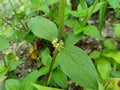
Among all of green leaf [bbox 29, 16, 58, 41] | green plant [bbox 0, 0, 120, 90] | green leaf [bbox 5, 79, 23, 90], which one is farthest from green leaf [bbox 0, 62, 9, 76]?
green leaf [bbox 29, 16, 58, 41]

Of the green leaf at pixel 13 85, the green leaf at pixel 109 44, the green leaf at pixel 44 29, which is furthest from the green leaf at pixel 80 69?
the green leaf at pixel 109 44

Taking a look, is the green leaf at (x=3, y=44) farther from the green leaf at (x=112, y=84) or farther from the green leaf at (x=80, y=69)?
the green leaf at (x=112, y=84)

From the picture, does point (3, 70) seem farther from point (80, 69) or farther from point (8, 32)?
point (80, 69)

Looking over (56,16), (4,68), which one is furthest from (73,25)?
(4,68)

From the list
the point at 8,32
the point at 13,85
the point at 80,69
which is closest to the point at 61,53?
the point at 80,69

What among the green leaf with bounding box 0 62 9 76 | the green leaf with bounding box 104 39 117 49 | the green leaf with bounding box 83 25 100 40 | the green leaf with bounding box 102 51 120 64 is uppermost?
the green leaf with bounding box 83 25 100 40

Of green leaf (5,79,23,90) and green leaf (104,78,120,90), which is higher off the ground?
green leaf (5,79,23,90)

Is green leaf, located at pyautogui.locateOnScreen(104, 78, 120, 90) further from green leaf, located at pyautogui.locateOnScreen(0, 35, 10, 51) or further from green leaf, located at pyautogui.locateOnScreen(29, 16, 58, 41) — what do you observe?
green leaf, located at pyautogui.locateOnScreen(0, 35, 10, 51)

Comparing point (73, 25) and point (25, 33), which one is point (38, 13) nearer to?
point (25, 33)
